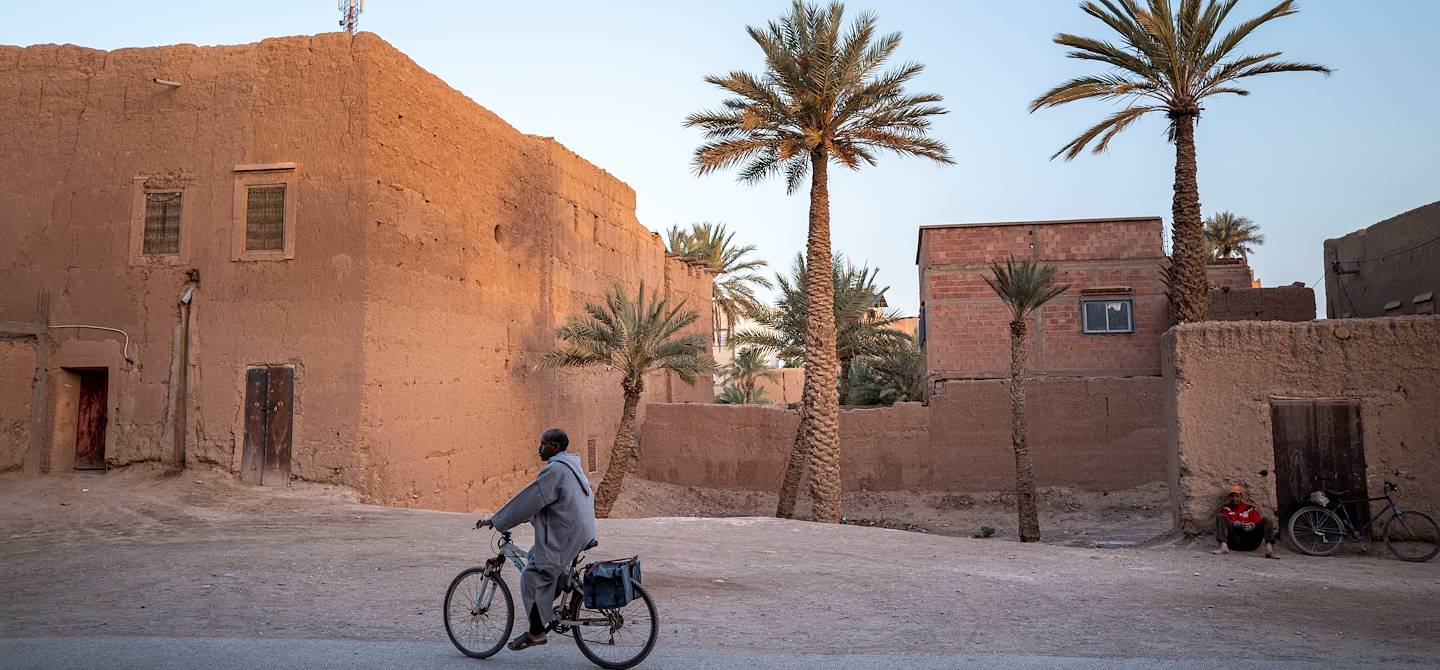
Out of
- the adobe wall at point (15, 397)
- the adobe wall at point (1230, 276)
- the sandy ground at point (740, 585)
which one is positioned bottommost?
the sandy ground at point (740, 585)

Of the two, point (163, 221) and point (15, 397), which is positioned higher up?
point (163, 221)

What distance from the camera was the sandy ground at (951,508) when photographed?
19.6 metres

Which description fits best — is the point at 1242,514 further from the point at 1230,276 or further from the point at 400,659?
the point at 1230,276

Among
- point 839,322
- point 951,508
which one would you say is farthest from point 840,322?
point 951,508

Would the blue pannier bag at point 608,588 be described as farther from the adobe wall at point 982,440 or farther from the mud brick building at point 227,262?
the adobe wall at point 982,440

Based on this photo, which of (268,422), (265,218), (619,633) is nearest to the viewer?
(619,633)

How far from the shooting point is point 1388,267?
18516mm

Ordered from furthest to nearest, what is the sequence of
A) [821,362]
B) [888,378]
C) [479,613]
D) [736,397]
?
1. [736,397]
2. [888,378]
3. [821,362]
4. [479,613]

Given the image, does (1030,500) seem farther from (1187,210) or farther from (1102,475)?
(1187,210)

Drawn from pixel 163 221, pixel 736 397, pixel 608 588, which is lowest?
pixel 608 588

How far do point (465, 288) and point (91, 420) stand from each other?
6031mm

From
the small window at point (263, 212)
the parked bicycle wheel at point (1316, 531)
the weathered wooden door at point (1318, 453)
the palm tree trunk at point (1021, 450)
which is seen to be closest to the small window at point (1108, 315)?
the palm tree trunk at point (1021, 450)

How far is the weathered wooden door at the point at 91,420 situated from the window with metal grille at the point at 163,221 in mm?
2334

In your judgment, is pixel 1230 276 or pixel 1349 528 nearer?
pixel 1349 528
